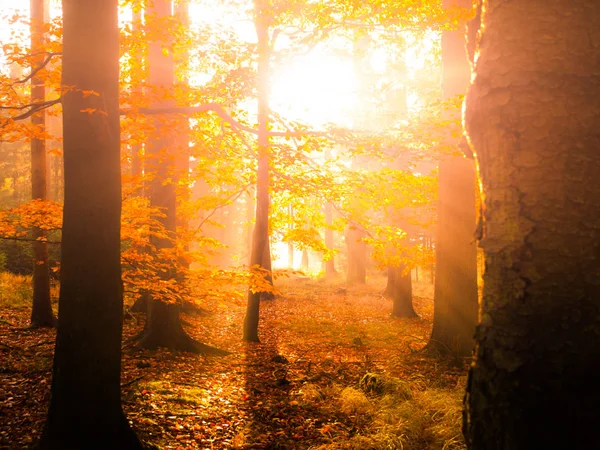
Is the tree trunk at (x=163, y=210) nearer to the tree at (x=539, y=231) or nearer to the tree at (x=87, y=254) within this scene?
the tree at (x=87, y=254)

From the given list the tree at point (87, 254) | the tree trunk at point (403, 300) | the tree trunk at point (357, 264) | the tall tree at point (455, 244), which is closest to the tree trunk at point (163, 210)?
the tree at point (87, 254)

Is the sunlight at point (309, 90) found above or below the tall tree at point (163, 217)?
above

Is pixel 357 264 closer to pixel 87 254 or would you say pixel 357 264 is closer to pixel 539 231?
pixel 87 254

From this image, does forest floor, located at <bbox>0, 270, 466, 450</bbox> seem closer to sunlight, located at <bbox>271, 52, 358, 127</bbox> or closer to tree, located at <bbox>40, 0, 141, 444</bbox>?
tree, located at <bbox>40, 0, 141, 444</bbox>

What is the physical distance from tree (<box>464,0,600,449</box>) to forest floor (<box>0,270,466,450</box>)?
9.98ft

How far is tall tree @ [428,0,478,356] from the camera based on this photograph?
8438mm

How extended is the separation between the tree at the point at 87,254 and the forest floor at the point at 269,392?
795 millimetres

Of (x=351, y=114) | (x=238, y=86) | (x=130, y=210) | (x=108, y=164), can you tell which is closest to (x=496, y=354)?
(x=108, y=164)

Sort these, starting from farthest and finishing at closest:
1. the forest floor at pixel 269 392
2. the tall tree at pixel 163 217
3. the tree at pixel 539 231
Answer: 1. the tall tree at pixel 163 217
2. the forest floor at pixel 269 392
3. the tree at pixel 539 231

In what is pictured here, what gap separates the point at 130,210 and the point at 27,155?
20981 millimetres

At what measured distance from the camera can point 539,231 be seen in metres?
1.73

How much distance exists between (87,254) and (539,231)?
3.60 meters

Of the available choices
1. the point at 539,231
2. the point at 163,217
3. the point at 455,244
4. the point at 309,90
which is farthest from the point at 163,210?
the point at 539,231

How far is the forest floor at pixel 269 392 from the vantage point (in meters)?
4.78
